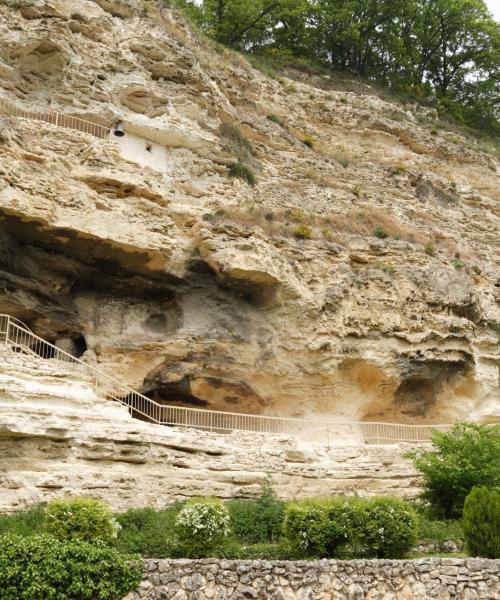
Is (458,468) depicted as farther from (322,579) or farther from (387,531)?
(322,579)

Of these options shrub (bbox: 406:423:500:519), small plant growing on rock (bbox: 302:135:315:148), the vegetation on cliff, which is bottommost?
shrub (bbox: 406:423:500:519)

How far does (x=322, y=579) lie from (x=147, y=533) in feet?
12.4

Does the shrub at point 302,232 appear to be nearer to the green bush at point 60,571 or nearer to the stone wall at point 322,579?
the stone wall at point 322,579

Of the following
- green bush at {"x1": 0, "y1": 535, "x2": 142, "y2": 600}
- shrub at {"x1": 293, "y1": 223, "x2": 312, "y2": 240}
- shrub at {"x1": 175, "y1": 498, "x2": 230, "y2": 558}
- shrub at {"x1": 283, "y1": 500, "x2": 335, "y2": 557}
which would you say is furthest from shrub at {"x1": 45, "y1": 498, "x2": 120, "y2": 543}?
shrub at {"x1": 293, "y1": 223, "x2": 312, "y2": 240}

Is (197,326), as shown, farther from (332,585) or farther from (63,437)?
(332,585)

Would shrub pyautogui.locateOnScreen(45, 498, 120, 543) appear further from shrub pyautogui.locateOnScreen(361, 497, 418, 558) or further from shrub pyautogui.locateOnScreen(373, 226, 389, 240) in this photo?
shrub pyautogui.locateOnScreen(373, 226, 389, 240)

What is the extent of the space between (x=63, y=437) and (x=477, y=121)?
39605 millimetres

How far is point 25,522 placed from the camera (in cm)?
1481

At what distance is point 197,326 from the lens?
2269 cm

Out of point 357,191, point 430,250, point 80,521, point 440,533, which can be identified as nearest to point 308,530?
point 440,533

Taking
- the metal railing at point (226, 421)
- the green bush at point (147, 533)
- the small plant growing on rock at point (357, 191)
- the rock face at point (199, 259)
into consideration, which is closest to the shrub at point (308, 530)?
the green bush at point (147, 533)

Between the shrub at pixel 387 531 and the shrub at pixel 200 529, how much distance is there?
2727 mm

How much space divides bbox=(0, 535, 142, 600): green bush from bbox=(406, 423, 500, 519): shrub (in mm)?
9096

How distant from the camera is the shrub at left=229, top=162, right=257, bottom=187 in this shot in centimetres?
2622
